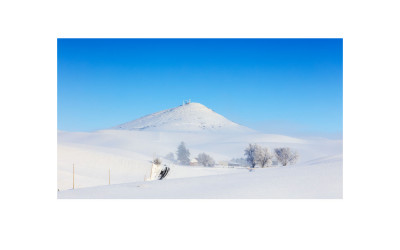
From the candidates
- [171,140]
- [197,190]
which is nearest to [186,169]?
[197,190]

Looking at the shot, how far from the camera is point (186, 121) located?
86312 millimetres

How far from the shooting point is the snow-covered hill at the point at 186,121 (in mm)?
80625

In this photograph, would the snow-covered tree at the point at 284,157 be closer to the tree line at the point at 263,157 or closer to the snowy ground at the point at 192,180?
the tree line at the point at 263,157

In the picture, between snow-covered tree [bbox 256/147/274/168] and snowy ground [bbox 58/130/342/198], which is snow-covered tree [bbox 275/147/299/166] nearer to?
snow-covered tree [bbox 256/147/274/168]

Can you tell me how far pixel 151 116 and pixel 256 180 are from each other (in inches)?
3140

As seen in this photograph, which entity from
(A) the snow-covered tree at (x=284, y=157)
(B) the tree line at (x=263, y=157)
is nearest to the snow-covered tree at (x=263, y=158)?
(B) the tree line at (x=263, y=157)

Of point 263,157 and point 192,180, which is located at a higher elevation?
point 192,180

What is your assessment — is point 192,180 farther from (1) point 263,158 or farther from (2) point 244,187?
(1) point 263,158

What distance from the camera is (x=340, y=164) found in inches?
424

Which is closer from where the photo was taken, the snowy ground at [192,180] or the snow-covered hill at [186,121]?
the snowy ground at [192,180]

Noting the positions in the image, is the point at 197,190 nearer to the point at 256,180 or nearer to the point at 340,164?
the point at 256,180

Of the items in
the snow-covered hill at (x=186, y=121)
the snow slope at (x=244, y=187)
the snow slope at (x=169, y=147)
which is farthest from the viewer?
the snow-covered hill at (x=186, y=121)

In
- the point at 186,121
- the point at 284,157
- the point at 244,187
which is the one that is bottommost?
the point at 284,157

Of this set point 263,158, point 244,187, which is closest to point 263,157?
point 263,158
